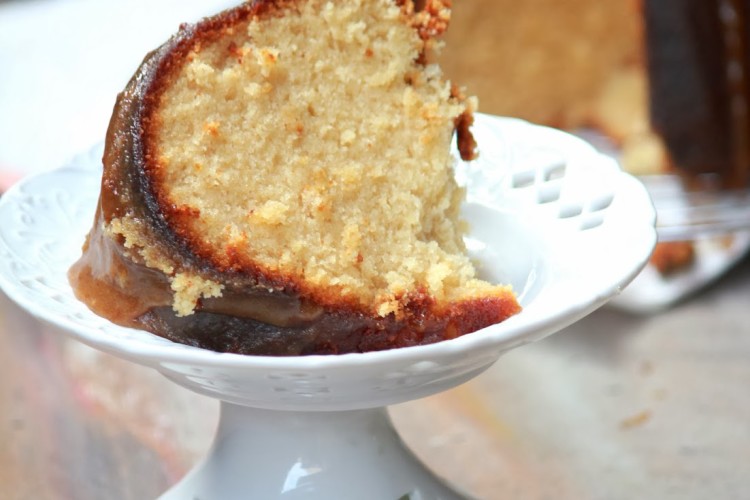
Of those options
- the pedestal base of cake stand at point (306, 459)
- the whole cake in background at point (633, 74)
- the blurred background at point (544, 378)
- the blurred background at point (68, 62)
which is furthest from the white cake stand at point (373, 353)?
the blurred background at point (68, 62)

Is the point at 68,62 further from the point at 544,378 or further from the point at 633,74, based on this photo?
the point at 544,378

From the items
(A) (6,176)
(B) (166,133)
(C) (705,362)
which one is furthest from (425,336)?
(A) (6,176)

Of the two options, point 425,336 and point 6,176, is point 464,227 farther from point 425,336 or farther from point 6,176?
point 6,176

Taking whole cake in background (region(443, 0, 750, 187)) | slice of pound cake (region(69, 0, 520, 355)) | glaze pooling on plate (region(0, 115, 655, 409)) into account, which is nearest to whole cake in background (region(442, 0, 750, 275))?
whole cake in background (region(443, 0, 750, 187))

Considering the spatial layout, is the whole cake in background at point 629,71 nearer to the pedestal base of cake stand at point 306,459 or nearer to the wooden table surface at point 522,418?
the wooden table surface at point 522,418

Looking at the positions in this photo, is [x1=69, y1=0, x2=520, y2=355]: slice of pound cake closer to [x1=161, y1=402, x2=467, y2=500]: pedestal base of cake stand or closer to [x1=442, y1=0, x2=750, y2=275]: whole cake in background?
[x1=161, y1=402, x2=467, y2=500]: pedestal base of cake stand

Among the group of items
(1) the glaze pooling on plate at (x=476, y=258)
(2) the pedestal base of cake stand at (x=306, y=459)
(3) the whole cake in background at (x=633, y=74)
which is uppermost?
(1) the glaze pooling on plate at (x=476, y=258)
